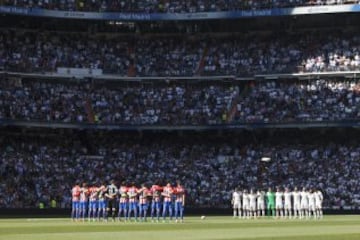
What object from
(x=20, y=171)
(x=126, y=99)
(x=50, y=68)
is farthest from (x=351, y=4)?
(x=20, y=171)

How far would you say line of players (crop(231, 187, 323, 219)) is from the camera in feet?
138

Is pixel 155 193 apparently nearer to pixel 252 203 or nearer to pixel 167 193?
pixel 167 193

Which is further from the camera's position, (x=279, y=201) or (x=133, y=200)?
(x=279, y=201)

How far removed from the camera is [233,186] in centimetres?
5059

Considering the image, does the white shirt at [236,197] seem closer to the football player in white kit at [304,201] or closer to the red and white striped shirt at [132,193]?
the football player in white kit at [304,201]

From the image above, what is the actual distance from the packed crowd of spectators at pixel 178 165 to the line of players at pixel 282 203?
6545 millimetres

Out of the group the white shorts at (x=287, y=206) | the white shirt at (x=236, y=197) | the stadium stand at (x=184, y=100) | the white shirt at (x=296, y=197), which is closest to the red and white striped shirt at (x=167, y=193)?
the white shirt at (x=236, y=197)

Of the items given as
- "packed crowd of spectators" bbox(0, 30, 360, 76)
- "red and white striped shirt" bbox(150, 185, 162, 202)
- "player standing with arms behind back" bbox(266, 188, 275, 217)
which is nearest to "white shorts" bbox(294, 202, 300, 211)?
"player standing with arms behind back" bbox(266, 188, 275, 217)

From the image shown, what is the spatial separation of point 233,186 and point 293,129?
6940 mm

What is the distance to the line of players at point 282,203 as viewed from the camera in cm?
4206

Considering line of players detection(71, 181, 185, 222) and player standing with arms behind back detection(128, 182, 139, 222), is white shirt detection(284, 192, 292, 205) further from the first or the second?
player standing with arms behind back detection(128, 182, 139, 222)

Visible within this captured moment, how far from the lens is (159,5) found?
57.5 m

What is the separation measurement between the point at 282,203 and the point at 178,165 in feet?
38.2

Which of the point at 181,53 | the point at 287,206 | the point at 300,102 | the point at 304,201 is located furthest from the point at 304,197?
the point at 181,53
